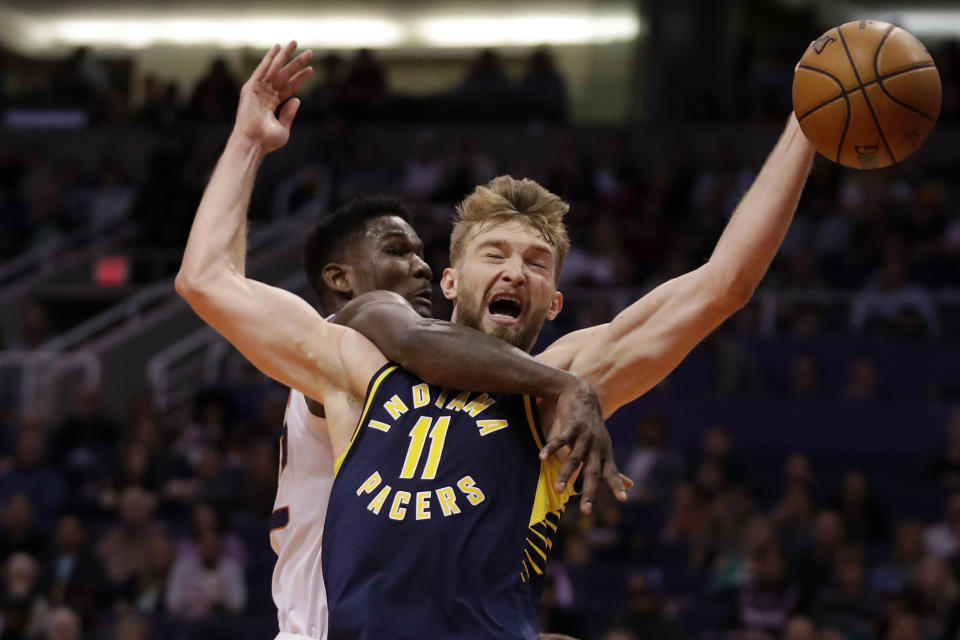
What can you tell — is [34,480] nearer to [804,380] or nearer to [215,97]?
[804,380]

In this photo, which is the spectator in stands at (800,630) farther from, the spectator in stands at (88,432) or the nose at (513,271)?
the spectator in stands at (88,432)

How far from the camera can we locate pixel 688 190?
15.7 metres

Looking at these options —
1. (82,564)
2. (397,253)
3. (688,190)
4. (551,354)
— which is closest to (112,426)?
(82,564)

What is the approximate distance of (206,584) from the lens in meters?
10.9

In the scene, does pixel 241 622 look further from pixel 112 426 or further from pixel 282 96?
pixel 282 96

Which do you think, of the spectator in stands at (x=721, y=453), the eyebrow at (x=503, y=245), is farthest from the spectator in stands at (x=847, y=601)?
the eyebrow at (x=503, y=245)

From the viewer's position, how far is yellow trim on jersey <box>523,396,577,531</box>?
3.71m

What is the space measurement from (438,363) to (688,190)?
40.2ft

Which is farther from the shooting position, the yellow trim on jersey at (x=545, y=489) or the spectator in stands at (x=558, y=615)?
the spectator in stands at (x=558, y=615)

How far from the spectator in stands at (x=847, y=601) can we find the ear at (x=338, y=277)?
17.6 ft

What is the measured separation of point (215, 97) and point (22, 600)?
35.0 feet

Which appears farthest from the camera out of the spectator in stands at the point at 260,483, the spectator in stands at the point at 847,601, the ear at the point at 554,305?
the spectator in stands at the point at 260,483

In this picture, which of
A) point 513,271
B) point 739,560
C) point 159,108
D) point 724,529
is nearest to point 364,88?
point 159,108

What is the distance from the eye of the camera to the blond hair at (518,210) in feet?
13.0
